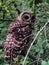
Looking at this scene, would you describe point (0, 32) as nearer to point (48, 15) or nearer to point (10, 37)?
point (48, 15)

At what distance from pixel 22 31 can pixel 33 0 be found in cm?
33

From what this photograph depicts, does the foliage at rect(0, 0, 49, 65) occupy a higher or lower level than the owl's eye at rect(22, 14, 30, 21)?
lower

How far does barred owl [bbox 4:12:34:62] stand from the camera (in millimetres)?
2010

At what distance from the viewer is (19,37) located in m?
2.05

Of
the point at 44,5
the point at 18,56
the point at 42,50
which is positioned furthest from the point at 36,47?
the point at 44,5

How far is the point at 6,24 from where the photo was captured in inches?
111

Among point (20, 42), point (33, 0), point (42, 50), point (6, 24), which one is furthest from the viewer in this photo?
point (6, 24)

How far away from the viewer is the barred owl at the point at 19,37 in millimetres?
2010

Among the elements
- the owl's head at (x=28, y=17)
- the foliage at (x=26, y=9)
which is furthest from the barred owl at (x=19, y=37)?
the foliage at (x=26, y=9)

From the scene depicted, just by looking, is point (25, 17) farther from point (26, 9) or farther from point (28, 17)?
point (26, 9)

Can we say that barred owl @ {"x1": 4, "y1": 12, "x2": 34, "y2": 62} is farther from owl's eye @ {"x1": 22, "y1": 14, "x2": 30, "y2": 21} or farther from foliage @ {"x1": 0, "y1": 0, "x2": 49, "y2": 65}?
foliage @ {"x1": 0, "y1": 0, "x2": 49, "y2": 65}

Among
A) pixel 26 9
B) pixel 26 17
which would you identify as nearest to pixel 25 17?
pixel 26 17

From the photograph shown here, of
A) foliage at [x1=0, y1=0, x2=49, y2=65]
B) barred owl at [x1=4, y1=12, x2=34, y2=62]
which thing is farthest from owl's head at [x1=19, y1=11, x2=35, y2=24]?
foliage at [x1=0, y1=0, x2=49, y2=65]

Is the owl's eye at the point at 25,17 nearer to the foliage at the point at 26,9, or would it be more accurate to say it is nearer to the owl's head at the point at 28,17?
the owl's head at the point at 28,17
